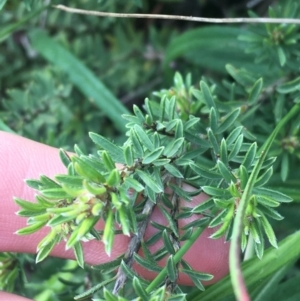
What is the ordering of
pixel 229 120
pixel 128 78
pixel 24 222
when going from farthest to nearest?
pixel 128 78 → pixel 24 222 → pixel 229 120

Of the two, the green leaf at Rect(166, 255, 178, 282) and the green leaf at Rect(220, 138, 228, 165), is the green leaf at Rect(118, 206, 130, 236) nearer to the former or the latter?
the green leaf at Rect(166, 255, 178, 282)

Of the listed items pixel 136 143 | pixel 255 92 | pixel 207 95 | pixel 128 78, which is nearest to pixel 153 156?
pixel 136 143

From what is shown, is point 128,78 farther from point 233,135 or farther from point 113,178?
point 113,178

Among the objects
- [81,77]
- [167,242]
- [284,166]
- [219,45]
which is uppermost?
[81,77]

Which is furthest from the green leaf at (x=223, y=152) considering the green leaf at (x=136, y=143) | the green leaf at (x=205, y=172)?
the green leaf at (x=136, y=143)

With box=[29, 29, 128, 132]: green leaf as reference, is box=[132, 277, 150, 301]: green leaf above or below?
below

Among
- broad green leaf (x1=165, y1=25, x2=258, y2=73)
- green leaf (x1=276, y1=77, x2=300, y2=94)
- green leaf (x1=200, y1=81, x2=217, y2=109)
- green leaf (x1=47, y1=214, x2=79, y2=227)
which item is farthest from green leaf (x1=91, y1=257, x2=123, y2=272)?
broad green leaf (x1=165, y1=25, x2=258, y2=73)
